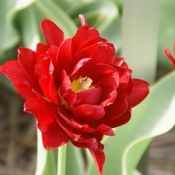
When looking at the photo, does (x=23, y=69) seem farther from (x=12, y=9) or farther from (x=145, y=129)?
(x=12, y=9)

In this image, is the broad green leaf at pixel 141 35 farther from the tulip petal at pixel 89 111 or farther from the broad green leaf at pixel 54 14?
the tulip petal at pixel 89 111

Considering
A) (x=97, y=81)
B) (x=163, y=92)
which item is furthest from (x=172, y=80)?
(x=97, y=81)

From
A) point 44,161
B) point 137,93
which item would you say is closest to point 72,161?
point 44,161

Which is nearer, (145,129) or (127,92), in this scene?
(127,92)

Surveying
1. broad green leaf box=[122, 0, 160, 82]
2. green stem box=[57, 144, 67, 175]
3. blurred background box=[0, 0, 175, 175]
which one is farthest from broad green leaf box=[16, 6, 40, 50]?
green stem box=[57, 144, 67, 175]

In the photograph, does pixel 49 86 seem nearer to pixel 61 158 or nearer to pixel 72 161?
pixel 61 158

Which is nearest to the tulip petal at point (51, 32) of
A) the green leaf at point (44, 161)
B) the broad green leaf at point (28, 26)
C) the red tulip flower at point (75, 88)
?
the red tulip flower at point (75, 88)
